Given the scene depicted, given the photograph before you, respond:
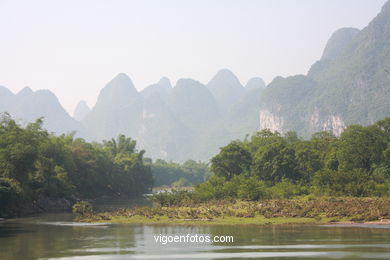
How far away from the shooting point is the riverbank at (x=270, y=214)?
36.4 metres

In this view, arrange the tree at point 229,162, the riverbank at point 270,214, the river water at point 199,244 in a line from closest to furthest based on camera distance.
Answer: the river water at point 199,244 < the riverbank at point 270,214 < the tree at point 229,162

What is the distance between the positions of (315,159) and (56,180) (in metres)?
31.3

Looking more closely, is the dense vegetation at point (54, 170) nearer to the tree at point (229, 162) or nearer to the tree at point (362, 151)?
the tree at point (229, 162)

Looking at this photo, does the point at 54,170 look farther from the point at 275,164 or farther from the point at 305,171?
the point at 305,171

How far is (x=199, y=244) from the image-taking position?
27.0 m

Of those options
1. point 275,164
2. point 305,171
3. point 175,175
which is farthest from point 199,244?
point 175,175

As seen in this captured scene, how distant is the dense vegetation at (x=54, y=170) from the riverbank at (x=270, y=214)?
41.8ft

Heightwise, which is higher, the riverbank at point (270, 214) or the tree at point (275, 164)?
the tree at point (275, 164)

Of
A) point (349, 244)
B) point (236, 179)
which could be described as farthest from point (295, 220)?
point (236, 179)

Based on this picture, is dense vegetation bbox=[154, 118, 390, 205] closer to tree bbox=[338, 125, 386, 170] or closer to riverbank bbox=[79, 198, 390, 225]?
tree bbox=[338, 125, 386, 170]

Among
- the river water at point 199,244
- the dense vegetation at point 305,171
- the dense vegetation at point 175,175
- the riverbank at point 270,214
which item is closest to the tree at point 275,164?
the dense vegetation at point 305,171

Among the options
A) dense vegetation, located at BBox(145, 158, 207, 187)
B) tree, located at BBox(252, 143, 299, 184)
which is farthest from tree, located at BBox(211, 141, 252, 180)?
dense vegetation, located at BBox(145, 158, 207, 187)

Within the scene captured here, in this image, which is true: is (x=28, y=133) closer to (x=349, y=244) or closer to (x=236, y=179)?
(x=236, y=179)

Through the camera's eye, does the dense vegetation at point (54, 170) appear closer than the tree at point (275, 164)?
Yes
